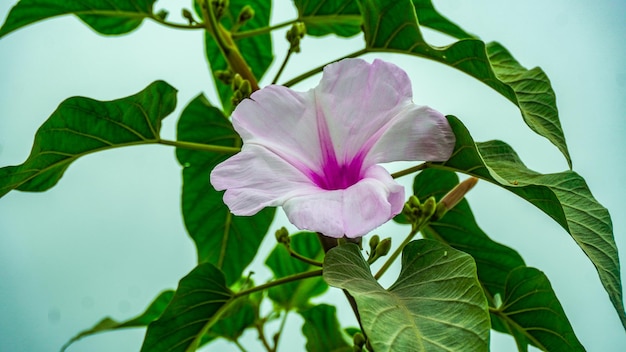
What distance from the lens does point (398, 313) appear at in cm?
39

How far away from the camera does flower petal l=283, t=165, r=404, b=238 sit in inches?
15.7

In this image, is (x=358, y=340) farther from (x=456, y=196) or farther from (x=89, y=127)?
(x=89, y=127)

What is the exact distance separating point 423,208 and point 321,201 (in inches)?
7.9

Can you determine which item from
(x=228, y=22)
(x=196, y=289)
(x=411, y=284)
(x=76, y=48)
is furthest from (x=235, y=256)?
(x=76, y=48)

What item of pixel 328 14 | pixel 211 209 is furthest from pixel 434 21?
pixel 211 209

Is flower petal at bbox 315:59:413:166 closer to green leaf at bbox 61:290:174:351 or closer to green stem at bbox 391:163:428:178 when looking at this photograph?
green stem at bbox 391:163:428:178

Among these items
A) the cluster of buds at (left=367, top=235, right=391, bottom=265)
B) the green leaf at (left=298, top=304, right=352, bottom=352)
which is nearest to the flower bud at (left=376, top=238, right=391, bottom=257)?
the cluster of buds at (left=367, top=235, right=391, bottom=265)

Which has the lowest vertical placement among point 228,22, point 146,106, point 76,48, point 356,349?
point 356,349

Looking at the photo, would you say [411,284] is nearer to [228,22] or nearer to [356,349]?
[356,349]

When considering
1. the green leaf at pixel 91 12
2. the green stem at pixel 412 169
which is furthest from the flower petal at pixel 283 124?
the green leaf at pixel 91 12

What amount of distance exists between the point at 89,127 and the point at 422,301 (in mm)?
357

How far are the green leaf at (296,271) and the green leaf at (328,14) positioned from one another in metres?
0.29

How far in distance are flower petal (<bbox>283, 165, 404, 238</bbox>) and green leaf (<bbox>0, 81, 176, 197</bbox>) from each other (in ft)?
0.84

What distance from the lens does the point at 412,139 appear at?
0.46 m
